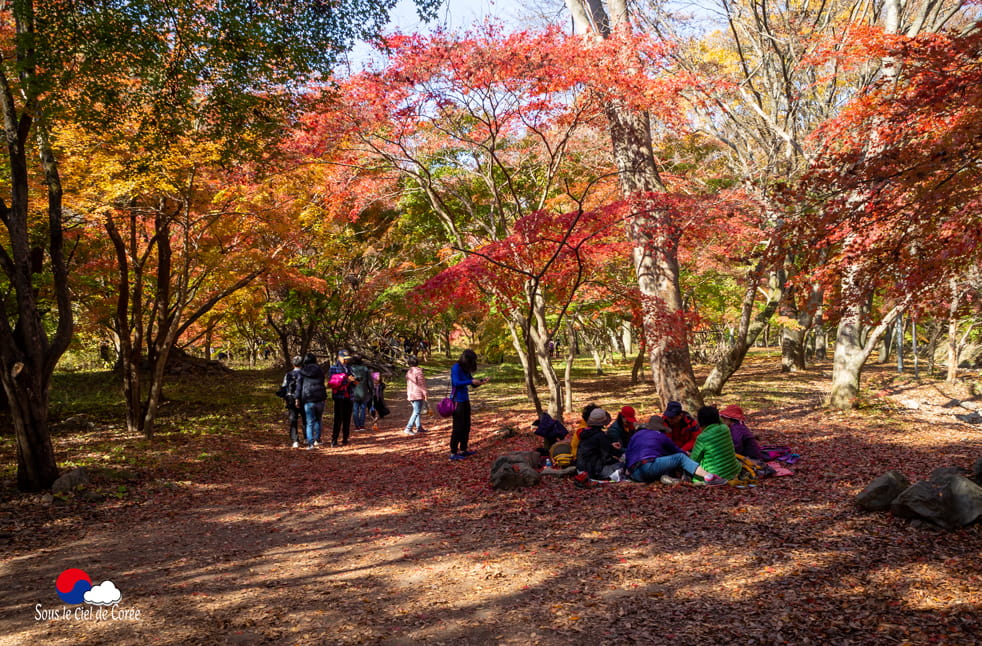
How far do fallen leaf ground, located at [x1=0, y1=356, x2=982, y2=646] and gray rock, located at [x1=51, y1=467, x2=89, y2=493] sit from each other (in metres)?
0.19

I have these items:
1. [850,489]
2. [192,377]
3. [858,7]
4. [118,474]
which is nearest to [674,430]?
[850,489]

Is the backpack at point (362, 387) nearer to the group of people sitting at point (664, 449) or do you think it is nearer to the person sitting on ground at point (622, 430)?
the group of people sitting at point (664, 449)

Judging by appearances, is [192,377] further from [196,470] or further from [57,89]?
[57,89]

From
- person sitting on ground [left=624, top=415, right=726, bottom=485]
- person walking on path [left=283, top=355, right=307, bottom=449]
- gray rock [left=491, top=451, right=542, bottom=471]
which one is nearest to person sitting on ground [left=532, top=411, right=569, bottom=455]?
gray rock [left=491, top=451, right=542, bottom=471]

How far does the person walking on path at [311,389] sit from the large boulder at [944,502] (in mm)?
8294

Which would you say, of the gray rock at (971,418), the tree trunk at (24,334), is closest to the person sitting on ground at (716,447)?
the tree trunk at (24,334)

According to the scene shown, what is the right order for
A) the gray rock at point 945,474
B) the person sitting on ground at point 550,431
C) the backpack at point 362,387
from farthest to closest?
1. the backpack at point 362,387
2. the person sitting on ground at point 550,431
3. the gray rock at point 945,474

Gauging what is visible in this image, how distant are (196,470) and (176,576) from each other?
4.58 metres

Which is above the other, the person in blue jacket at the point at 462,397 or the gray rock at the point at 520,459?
the person in blue jacket at the point at 462,397

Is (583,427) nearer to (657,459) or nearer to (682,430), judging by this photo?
(657,459)

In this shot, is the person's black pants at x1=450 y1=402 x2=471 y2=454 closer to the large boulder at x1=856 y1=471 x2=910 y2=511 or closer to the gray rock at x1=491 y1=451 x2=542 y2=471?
the gray rock at x1=491 y1=451 x2=542 y2=471

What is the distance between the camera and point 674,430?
24.5 ft

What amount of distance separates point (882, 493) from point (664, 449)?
216 cm

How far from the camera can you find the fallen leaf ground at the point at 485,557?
11.8 feet
